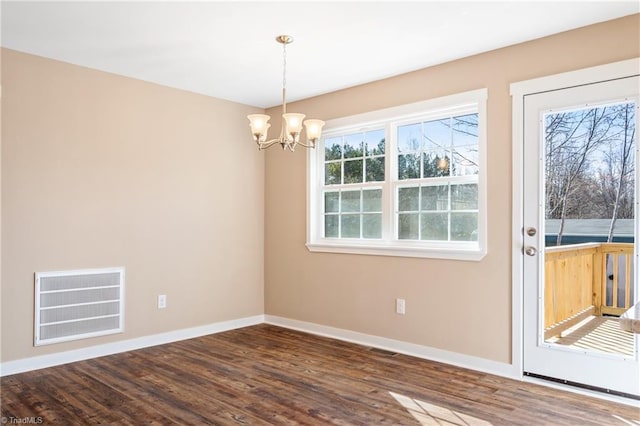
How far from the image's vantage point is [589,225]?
3.03 meters

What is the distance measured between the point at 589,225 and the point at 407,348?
5.84 feet

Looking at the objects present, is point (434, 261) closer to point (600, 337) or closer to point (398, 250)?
point (398, 250)

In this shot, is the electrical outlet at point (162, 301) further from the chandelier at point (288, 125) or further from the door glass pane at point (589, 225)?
the door glass pane at point (589, 225)

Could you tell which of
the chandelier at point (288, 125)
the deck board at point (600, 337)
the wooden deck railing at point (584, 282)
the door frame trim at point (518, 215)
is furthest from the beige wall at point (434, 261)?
the chandelier at point (288, 125)

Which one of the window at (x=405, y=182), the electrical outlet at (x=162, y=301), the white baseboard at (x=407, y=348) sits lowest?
the white baseboard at (x=407, y=348)

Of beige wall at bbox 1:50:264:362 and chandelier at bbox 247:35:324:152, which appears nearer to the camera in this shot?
chandelier at bbox 247:35:324:152

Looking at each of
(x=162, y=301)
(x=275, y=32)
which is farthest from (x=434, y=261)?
(x=162, y=301)

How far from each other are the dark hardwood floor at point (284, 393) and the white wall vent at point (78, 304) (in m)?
0.26

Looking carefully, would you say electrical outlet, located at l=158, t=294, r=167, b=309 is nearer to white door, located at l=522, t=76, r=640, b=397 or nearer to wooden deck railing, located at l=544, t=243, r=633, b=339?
white door, located at l=522, t=76, r=640, b=397

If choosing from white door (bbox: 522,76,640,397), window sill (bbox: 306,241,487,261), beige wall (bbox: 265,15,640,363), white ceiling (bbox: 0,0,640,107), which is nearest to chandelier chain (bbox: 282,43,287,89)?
white ceiling (bbox: 0,0,640,107)

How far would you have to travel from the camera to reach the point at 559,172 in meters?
3.17

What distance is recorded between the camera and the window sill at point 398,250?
3586 millimetres

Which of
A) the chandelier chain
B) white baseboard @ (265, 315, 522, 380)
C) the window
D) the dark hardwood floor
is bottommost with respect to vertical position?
the dark hardwood floor

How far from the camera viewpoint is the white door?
289cm
